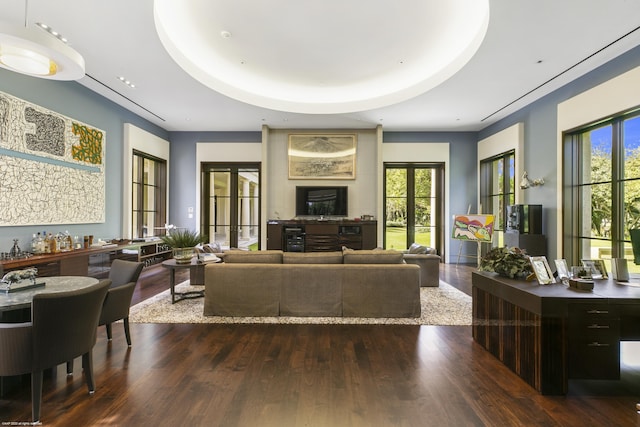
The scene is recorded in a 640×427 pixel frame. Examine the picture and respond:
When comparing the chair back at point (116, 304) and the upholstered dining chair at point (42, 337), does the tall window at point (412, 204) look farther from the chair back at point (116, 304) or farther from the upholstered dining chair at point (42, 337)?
the upholstered dining chair at point (42, 337)

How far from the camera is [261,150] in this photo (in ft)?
27.5

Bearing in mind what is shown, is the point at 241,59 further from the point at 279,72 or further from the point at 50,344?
the point at 50,344

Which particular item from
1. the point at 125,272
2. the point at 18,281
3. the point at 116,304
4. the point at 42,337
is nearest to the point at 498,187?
the point at 125,272

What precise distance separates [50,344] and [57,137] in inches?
171

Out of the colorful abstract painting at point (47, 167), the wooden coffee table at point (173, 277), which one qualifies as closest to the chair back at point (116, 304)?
the wooden coffee table at point (173, 277)

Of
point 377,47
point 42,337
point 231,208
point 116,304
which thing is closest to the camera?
point 42,337

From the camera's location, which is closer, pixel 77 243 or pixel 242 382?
pixel 242 382

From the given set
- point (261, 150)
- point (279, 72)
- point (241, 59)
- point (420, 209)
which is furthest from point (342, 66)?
point (420, 209)

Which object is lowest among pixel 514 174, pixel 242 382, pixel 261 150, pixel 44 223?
pixel 242 382

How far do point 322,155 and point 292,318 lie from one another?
5.37 metres

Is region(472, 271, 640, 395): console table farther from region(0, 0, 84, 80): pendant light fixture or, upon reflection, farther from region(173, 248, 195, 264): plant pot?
region(173, 248, 195, 264): plant pot

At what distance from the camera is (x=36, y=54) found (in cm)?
230

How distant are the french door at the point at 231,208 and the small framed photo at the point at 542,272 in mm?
7054

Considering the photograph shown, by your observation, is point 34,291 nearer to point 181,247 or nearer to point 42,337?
point 42,337
